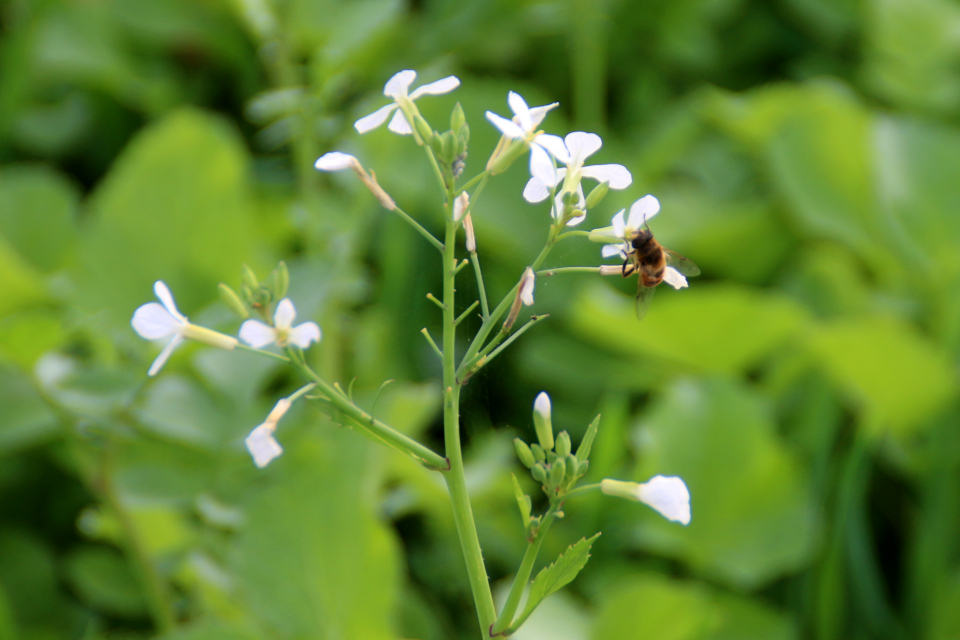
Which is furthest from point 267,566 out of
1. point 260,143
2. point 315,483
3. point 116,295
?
point 260,143

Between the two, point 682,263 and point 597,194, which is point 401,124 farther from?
point 682,263

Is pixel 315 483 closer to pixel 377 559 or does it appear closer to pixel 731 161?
pixel 377 559

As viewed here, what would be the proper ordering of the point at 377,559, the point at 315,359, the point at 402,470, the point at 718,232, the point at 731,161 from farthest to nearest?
the point at 731,161, the point at 718,232, the point at 315,359, the point at 402,470, the point at 377,559

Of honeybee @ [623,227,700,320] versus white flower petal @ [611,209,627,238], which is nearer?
white flower petal @ [611,209,627,238]

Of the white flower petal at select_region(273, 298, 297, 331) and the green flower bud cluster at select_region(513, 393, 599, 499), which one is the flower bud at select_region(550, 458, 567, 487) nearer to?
the green flower bud cluster at select_region(513, 393, 599, 499)

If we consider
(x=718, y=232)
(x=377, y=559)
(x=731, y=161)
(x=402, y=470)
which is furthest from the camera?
(x=731, y=161)

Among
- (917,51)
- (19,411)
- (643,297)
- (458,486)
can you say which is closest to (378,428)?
(458,486)

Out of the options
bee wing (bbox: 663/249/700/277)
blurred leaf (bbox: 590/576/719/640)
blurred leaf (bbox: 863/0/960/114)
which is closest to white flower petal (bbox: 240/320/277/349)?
bee wing (bbox: 663/249/700/277)
